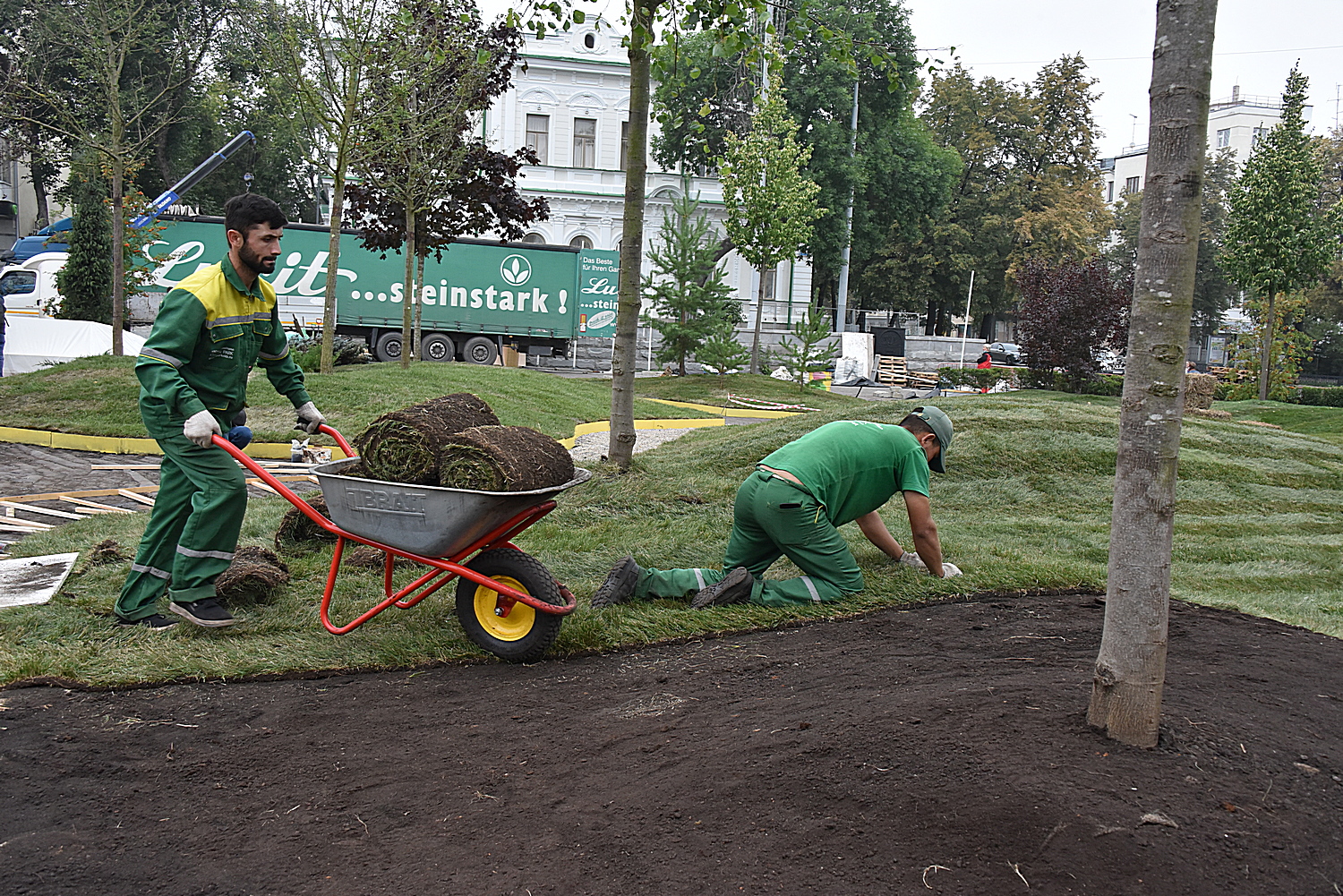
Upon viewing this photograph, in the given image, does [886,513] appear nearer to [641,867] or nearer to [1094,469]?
[1094,469]

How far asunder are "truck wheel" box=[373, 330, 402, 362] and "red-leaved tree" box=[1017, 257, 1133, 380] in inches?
644

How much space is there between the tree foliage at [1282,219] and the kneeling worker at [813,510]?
20293 millimetres

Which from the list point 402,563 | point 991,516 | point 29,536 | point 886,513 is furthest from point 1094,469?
point 29,536

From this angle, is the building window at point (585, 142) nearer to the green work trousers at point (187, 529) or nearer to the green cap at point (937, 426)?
the green cap at point (937, 426)

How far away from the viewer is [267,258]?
4.37 m

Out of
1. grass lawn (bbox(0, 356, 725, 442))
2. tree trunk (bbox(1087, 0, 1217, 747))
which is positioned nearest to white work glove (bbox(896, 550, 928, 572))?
tree trunk (bbox(1087, 0, 1217, 747))

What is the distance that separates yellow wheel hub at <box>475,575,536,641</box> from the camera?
161 inches

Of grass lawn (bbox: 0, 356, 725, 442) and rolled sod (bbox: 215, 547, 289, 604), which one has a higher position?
grass lawn (bbox: 0, 356, 725, 442)

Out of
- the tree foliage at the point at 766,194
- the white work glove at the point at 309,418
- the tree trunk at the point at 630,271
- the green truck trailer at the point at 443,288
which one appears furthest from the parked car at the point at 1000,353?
the white work glove at the point at 309,418

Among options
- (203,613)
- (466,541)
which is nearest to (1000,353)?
(466,541)

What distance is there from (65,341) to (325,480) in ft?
50.4

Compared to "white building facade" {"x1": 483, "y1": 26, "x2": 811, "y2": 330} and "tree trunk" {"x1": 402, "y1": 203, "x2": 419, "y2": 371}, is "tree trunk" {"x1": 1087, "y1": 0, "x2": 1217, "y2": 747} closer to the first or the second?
"tree trunk" {"x1": 402, "y1": 203, "x2": 419, "y2": 371}

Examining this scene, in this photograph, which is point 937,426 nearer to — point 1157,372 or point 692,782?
point 1157,372

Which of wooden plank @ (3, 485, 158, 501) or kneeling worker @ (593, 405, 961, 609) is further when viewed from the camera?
wooden plank @ (3, 485, 158, 501)
